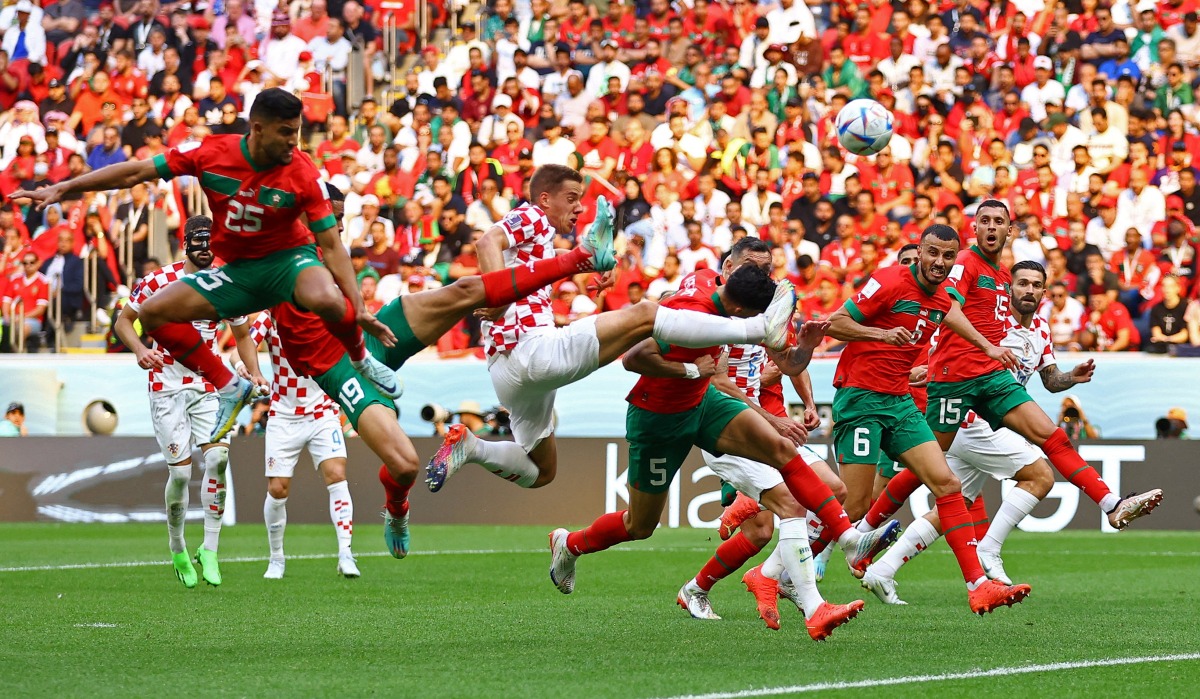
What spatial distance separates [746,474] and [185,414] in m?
5.53

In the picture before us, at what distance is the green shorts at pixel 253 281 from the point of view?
955 centimetres

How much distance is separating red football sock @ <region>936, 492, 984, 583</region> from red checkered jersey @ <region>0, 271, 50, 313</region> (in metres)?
16.1

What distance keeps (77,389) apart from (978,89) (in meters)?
13.1

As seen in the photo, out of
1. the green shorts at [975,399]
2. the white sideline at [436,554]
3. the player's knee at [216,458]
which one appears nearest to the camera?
the green shorts at [975,399]

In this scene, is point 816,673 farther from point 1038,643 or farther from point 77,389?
point 77,389

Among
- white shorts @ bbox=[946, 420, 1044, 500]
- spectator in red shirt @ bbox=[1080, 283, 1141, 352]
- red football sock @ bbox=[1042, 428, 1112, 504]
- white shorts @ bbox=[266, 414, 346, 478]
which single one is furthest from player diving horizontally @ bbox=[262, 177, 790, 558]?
spectator in red shirt @ bbox=[1080, 283, 1141, 352]

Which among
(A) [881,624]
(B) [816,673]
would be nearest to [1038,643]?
(A) [881,624]

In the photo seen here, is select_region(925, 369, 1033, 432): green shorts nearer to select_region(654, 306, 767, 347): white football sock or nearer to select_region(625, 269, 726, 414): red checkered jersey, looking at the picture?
select_region(625, 269, 726, 414): red checkered jersey

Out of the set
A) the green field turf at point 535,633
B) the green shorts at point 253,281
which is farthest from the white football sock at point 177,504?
the green shorts at point 253,281

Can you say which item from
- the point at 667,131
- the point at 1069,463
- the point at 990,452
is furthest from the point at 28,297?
the point at 1069,463

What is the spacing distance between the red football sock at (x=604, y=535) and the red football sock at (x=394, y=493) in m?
1.08

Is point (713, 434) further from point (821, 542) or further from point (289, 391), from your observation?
point (289, 391)

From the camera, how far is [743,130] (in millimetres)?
23375

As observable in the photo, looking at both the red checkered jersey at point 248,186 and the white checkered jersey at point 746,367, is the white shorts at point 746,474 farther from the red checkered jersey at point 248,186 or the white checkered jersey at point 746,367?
the red checkered jersey at point 248,186
